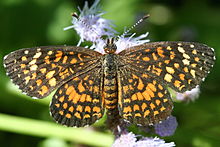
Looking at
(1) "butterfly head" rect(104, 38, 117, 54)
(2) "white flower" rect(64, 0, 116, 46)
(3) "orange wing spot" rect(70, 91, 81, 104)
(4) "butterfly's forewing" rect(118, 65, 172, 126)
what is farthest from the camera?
(2) "white flower" rect(64, 0, 116, 46)

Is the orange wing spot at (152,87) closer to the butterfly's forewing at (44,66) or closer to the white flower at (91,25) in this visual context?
the butterfly's forewing at (44,66)

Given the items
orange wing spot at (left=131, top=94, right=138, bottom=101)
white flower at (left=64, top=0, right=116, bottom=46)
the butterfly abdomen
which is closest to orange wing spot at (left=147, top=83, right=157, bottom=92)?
orange wing spot at (left=131, top=94, right=138, bottom=101)

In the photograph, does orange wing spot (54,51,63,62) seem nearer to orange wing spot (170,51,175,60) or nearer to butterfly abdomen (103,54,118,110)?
butterfly abdomen (103,54,118,110)

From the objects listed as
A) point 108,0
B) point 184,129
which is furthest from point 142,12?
point 184,129

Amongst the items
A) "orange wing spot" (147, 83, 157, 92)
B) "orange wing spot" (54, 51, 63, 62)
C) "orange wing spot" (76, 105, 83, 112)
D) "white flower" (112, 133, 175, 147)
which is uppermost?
"orange wing spot" (54, 51, 63, 62)

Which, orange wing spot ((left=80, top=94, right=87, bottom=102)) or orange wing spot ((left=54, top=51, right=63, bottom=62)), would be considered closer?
orange wing spot ((left=80, top=94, right=87, bottom=102))

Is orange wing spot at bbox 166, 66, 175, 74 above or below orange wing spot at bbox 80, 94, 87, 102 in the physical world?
above

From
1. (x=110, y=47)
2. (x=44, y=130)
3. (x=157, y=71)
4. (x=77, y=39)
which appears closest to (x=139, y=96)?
(x=157, y=71)

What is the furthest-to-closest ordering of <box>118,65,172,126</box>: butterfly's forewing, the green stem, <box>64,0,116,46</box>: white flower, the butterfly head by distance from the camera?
the green stem
<box>64,0,116,46</box>: white flower
the butterfly head
<box>118,65,172,126</box>: butterfly's forewing

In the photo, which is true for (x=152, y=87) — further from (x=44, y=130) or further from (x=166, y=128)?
(x=44, y=130)
